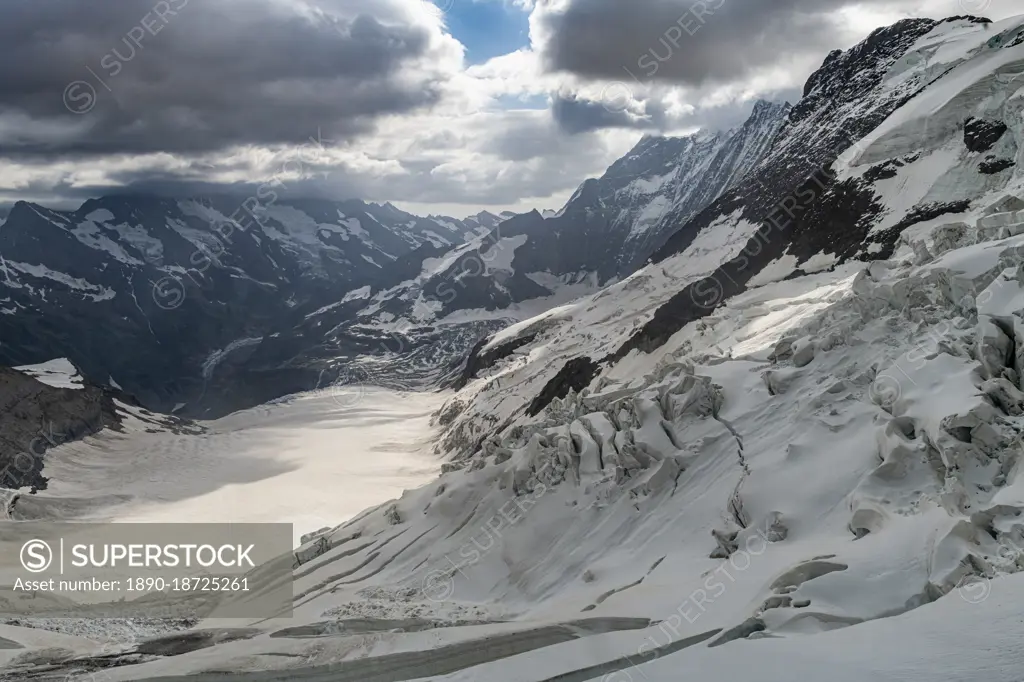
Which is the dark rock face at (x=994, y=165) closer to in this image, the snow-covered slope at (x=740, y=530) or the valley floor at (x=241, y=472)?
the snow-covered slope at (x=740, y=530)

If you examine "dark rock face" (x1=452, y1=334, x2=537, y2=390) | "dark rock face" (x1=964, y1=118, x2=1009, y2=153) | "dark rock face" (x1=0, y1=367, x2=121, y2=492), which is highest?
"dark rock face" (x1=452, y1=334, x2=537, y2=390)

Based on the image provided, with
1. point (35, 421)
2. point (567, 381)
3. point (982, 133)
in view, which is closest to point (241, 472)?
point (35, 421)

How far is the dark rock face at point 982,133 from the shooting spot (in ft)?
172

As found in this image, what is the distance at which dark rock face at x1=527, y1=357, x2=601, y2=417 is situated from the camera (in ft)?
236

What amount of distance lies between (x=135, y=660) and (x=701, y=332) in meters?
41.8

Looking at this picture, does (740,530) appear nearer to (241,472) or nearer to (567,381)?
(567,381)

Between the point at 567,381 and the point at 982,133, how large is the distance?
40891 millimetres

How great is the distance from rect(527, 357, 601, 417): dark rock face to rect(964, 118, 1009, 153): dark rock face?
35.8 meters

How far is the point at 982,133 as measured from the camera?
54.4m

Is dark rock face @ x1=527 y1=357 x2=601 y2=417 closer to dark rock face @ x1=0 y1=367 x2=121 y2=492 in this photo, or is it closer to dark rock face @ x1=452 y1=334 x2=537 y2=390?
dark rock face @ x1=0 y1=367 x2=121 y2=492

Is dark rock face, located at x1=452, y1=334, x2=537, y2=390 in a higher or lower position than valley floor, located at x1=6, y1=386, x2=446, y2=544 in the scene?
higher

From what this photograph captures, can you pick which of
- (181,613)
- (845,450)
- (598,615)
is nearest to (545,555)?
(598,615)

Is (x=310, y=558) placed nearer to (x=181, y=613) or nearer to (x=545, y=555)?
(x=181, y=613)

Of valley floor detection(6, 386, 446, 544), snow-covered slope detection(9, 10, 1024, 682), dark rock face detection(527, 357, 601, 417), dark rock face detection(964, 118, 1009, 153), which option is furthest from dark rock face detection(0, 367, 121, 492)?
dark rock face detection(964, 118, 1009, 153)
